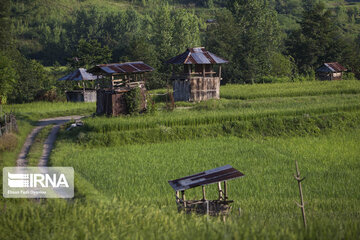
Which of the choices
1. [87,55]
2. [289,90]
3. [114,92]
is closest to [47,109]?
[114,92]

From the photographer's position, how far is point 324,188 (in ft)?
53.7

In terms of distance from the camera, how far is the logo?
1431 centimetres

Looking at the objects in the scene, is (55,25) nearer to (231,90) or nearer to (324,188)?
(231,90)

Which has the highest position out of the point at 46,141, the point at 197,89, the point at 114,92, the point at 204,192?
the point at 114,92

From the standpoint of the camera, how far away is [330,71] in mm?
49344

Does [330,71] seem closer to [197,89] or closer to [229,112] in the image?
[197,89]

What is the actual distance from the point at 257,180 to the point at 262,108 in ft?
41.3

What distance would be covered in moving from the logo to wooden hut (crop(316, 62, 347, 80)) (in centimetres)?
3883

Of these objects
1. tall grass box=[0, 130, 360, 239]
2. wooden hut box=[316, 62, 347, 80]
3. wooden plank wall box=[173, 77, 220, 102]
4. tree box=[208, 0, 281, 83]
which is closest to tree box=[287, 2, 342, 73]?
tree box=[208, 0, 281, 83]

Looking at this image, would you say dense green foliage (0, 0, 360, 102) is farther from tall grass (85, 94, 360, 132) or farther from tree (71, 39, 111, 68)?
tall grass (85, 94, 360, 132)

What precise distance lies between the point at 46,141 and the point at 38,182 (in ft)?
24.6

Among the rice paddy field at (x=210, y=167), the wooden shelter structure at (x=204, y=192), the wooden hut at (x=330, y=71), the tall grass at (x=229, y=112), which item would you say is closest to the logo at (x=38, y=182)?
the rice paddy field at (x=210, y=167)

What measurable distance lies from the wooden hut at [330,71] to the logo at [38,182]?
38828 millimetres

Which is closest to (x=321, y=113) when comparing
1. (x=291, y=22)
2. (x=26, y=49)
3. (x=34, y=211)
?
(x=34, y=211)
